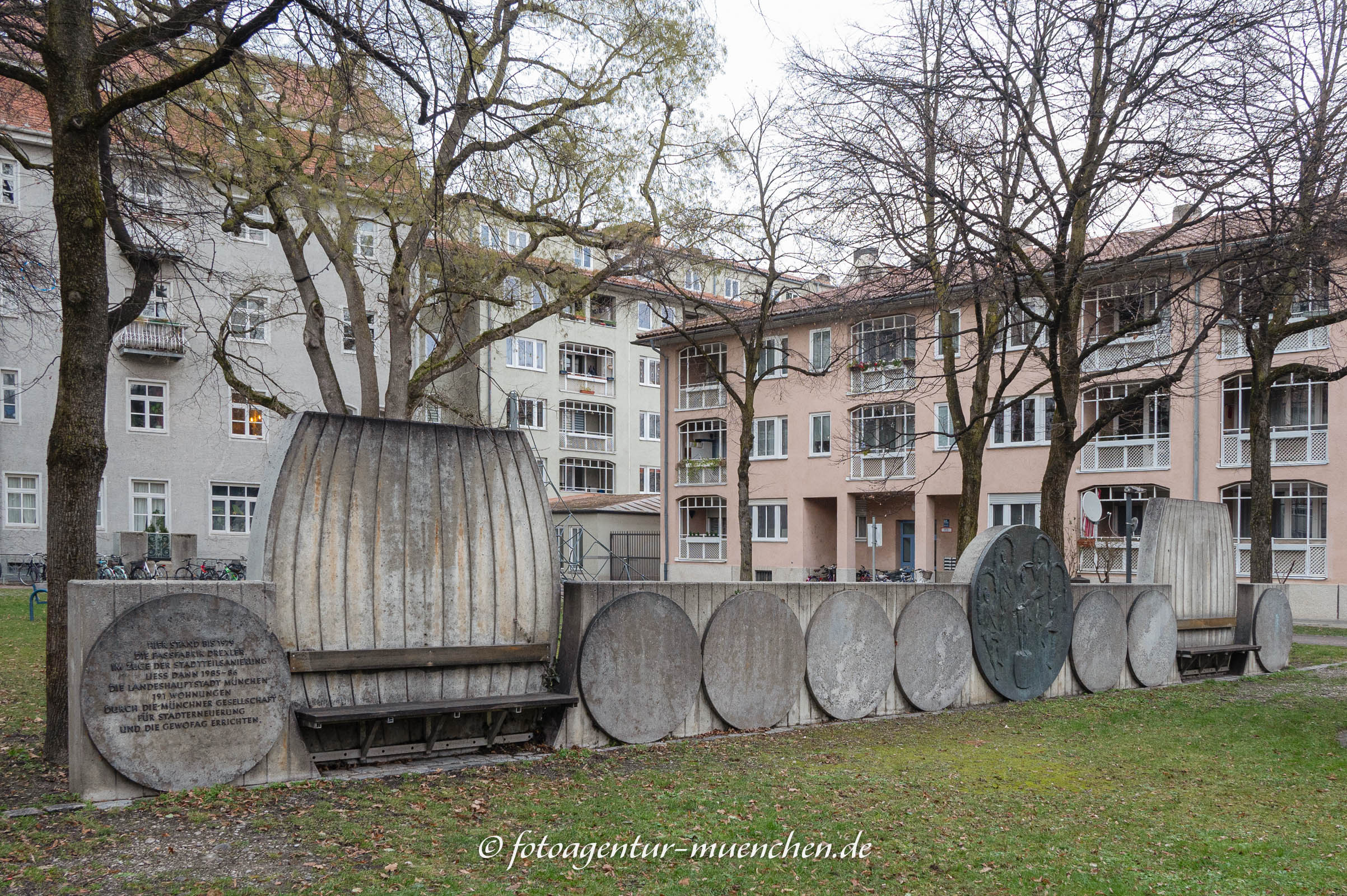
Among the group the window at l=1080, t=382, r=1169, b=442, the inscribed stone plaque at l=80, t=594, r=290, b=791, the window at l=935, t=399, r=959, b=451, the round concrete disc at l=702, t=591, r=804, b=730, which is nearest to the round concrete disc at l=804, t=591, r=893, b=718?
the round concrete disc at l=702, t=591, r=804, b=730

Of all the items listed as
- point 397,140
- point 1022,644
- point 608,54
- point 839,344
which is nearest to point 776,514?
point 839,344

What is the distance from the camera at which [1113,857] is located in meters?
6.59

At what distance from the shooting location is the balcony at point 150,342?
40.4 m

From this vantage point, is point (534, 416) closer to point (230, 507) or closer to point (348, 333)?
point (230, 507)

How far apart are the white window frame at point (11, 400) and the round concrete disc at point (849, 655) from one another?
1403 inches

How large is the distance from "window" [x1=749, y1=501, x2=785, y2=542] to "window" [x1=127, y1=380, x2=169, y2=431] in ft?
73.6

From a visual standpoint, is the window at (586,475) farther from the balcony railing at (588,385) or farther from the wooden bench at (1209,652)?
the wooden bench at (1209,652)

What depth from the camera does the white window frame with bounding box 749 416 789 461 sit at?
46.4 m

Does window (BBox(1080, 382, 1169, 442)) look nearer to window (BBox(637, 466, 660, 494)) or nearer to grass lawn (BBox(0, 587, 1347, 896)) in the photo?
window (BBox(637, 466, 660, 494))

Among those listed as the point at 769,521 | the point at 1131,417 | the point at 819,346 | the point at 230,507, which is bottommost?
the point at 769,521

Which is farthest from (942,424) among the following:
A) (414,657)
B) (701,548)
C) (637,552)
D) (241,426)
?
(414,657)

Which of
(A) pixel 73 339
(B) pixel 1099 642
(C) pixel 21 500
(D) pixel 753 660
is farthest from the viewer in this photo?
(C) pixel 21 500

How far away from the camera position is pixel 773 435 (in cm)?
4697

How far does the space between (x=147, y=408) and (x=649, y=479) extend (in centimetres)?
2665
